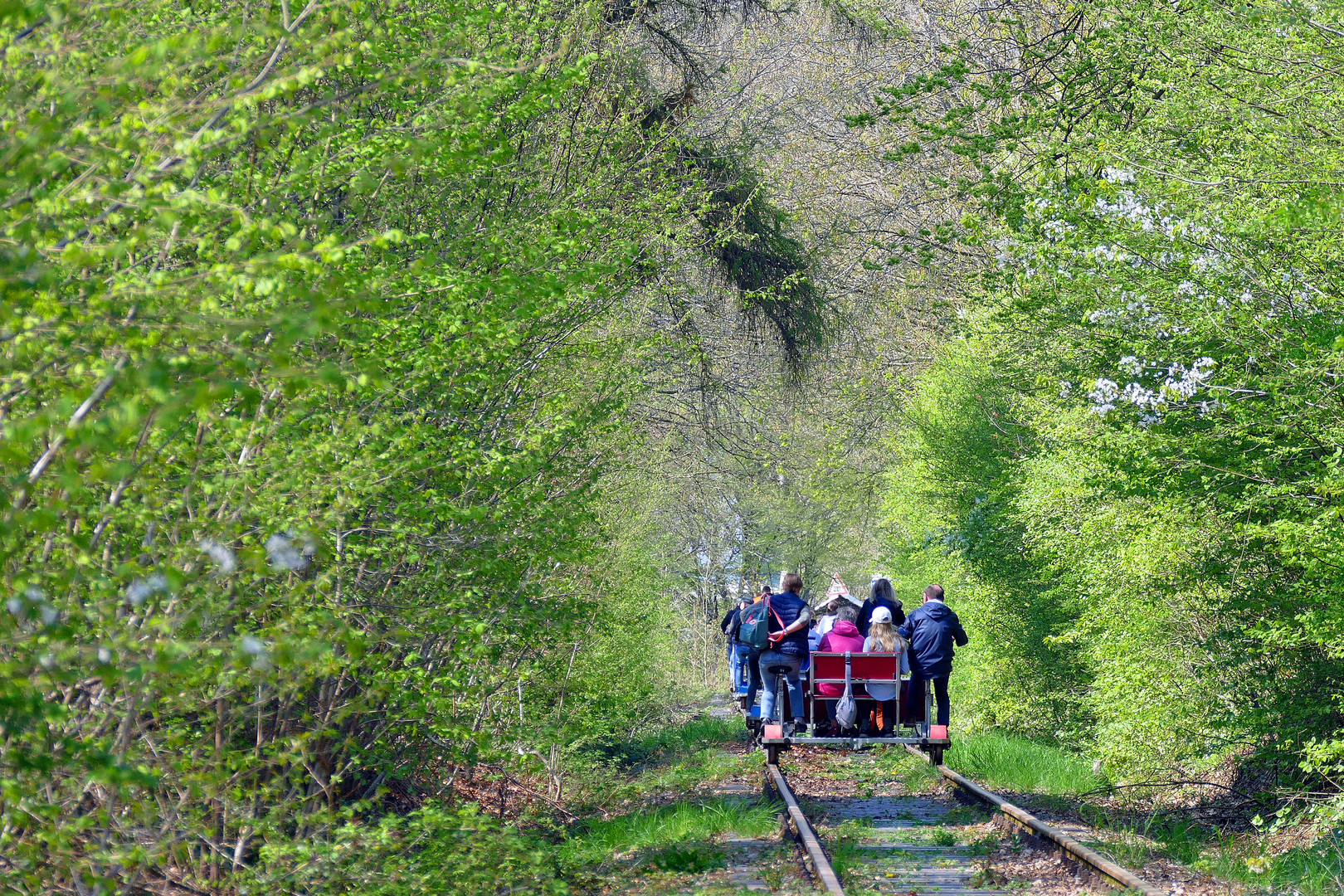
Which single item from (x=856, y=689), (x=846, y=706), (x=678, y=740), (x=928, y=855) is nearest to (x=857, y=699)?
(x=856, y=689)

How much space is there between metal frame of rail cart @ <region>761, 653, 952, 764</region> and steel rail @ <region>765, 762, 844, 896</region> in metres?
0.92

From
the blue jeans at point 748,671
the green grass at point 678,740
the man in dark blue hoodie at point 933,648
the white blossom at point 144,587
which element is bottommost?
the green grass at point 678,740

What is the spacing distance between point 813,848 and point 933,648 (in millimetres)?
4723

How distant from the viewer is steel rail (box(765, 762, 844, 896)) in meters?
8.13

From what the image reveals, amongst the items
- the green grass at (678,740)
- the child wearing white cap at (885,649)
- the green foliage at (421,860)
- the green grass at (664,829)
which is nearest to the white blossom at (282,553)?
the green foliage at (421,860)

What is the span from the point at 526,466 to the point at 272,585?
265cm

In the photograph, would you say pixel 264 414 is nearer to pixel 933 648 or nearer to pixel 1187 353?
pixel 1187 353

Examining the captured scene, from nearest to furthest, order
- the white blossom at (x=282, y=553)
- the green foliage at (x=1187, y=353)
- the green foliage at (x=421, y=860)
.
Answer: the white blossom at (x=282, y=553) < the green foliage at (x=421, y=860) < the green foliage at (x=1187, y=353)

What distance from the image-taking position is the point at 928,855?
32.6 ft

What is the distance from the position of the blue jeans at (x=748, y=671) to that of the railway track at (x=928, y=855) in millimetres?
2613

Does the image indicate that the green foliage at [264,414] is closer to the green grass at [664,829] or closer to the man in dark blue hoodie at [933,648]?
the green grass at [664,829]

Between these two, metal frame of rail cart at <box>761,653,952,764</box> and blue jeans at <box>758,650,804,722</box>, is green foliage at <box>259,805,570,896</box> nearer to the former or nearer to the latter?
blue jeans at <box>758,650,804,722</box>

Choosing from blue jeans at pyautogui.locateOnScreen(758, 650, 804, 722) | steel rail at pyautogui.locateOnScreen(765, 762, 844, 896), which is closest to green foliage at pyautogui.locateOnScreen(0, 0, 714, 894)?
steel rail at pyautogui.locateOnScreen(765, 762, 844, 896)

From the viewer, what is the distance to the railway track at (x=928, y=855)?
27.2 feet
